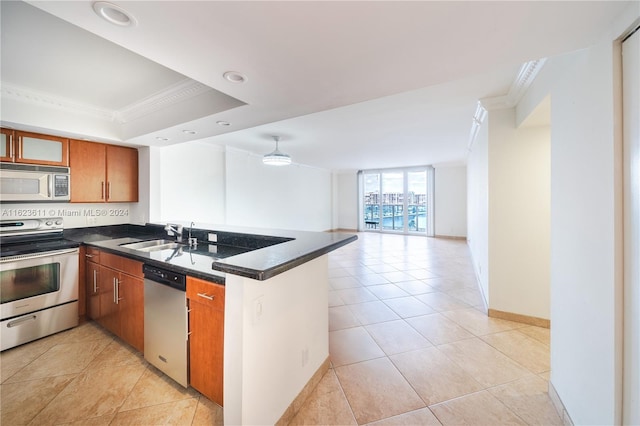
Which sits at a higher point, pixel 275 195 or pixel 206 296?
pixel 275 195

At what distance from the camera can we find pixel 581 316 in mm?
1318

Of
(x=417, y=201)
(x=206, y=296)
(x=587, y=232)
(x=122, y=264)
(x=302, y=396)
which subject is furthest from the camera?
(x=417, y=201)

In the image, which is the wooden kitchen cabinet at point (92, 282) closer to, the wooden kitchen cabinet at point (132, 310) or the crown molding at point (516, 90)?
the wooden kitchen cabinet at point (132, 310)

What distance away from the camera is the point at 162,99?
2551mm

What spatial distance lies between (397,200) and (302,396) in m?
8.53

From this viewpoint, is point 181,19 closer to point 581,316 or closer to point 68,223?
point 581,316

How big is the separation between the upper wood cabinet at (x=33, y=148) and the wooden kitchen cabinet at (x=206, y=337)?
2.50 m

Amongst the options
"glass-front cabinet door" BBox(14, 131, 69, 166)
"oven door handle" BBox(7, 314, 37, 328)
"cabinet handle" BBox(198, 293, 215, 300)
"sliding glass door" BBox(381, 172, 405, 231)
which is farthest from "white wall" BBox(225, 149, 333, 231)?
"cabinet handle" BBox(198, 293, 215, 300)

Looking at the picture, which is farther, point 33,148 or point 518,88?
point 33,148

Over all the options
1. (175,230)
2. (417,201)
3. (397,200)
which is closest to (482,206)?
(175,230)

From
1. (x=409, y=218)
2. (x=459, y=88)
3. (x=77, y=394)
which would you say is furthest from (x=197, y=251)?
(x=409, y=218)

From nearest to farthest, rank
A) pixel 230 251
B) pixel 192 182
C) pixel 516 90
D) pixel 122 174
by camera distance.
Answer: pixel 230 251, pixel 516 90, pixel 122 174, pixel 192 182

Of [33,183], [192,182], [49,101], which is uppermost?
[49,101]

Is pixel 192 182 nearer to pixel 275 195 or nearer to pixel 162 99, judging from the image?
pixel 162 99
